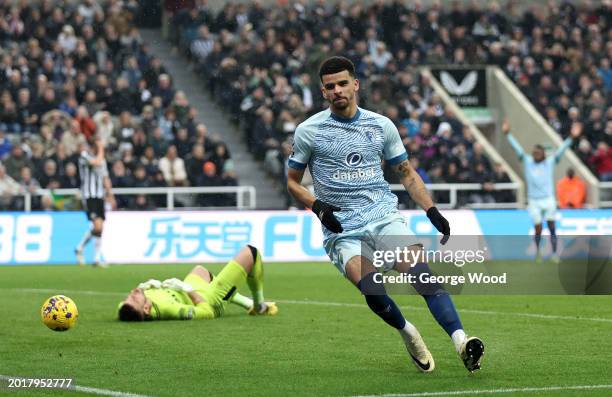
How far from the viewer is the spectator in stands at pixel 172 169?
2575 cm

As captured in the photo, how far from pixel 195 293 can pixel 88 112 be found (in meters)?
14.7

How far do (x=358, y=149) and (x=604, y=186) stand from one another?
2072cm

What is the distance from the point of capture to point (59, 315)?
427 inches

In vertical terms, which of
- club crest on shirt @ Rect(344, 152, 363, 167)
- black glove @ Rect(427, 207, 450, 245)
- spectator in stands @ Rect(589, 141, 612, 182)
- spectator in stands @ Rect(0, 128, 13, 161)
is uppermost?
club crest on shirt @ Rect(344, 152, 363, 167)

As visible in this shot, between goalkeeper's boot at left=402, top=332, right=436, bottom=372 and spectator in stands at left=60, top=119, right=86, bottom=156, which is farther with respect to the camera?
spectator in stands at left=60, top=119, right=86, bottom=156

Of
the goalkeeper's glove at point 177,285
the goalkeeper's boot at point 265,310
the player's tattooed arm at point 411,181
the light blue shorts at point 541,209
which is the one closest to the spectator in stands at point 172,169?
the light blue shorts at point 541,209

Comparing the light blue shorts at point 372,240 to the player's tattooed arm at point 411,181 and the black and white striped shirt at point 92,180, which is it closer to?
the player's tattooed arm at point 411,181

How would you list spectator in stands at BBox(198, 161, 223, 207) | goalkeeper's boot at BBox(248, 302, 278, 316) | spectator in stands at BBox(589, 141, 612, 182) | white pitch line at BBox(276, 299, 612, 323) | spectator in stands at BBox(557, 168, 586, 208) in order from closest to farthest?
white pitch line at BBox(276, 299, 612, 323)
goalkeeper's boot at BBox(248, 302, 278, 316)
spectator in stands at BBox(198, 161, 223, 207)
spectator in stands at BBox(557, 168, 586, 208)
spectator in stands at BBox(589, 141, 612, 182)

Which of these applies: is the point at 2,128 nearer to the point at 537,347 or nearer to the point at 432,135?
the point at 432,135

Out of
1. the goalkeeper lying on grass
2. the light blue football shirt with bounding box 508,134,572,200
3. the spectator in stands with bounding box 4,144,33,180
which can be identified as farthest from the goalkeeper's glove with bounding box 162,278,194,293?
the spectator in stands with bounding box 4,144,33,180

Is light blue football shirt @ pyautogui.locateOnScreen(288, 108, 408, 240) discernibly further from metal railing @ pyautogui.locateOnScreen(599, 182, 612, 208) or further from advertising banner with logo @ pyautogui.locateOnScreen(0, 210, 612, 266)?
metal railing @ pyautogui.locateOnScreen(599, 182, 612, 208)

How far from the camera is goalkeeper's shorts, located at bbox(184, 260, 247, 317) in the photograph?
1213 cm

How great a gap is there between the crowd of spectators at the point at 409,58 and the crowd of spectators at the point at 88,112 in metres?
2.07

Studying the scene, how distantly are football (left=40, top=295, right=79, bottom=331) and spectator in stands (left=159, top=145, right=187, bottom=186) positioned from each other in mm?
14778
